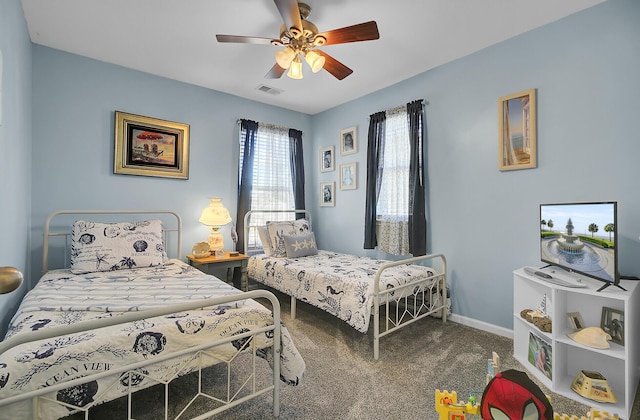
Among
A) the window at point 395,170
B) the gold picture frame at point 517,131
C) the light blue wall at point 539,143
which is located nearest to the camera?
the light blue wall at point 539,143

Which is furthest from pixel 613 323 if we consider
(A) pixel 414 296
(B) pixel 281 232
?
(B) pixel 281 232

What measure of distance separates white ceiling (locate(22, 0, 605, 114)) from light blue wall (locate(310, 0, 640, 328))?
0.63 ft

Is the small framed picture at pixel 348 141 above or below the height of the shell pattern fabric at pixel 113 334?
above

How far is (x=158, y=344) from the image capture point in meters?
1.39

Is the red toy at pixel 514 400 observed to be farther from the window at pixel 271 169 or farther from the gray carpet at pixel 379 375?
the window at pixel 271 169

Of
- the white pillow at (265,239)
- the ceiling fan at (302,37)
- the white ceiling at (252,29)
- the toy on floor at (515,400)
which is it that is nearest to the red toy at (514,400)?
the toy on floor at (515,400)

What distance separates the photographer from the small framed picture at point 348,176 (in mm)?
3939

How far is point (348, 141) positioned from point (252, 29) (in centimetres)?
191

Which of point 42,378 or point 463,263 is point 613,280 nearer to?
point 463,263

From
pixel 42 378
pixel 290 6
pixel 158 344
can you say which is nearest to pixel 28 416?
pixel 42 378

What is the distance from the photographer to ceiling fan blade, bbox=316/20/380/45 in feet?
6.36

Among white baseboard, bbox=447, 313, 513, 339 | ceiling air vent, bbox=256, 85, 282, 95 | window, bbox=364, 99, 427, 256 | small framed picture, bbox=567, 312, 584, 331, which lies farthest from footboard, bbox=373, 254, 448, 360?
ceiling air vent, bbox=256, 85, 282, 95

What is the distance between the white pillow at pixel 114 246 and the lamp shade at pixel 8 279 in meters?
2.04

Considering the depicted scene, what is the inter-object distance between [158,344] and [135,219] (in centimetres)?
220
